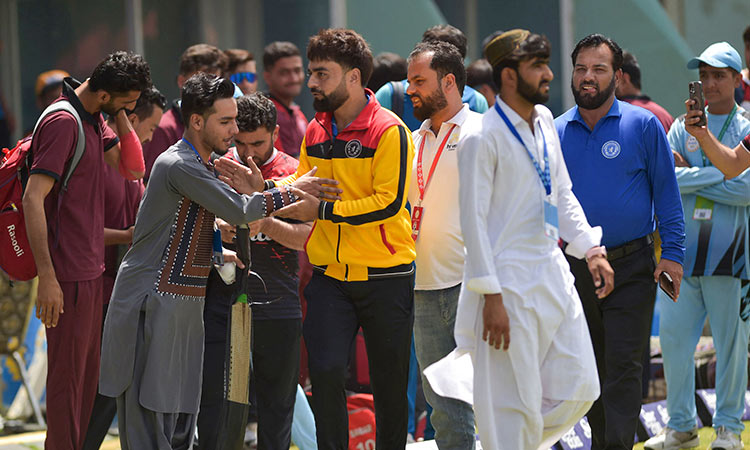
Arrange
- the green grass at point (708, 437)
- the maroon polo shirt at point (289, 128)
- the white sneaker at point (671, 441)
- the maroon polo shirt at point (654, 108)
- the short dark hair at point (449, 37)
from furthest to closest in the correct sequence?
the maroon polo shirt at point (289, 128), the maroon polo shirt at point (654, 108), the short dark hair at point (449, 37), the green grass at point (708, 437), the white sneaker at point (671, 441)

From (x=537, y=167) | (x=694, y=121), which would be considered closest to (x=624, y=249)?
(x=694, y=121)

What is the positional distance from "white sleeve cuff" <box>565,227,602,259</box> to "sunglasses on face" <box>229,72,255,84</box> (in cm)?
395

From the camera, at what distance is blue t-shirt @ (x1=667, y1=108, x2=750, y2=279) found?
7.35 m

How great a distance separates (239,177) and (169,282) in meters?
0.65

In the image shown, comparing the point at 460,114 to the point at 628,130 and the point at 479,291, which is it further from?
the point at 479,291

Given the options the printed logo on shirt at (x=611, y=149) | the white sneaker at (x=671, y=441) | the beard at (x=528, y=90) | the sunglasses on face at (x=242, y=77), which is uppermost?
the beard at (x=528, y=90)

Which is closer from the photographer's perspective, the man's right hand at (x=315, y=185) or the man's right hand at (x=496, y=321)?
the man's right hand at (x=496, y=321)

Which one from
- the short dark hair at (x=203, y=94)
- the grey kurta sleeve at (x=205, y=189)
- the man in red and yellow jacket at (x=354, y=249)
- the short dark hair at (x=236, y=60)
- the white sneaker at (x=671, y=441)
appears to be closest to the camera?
the grey kurta sleeve at (x=205, y=189)

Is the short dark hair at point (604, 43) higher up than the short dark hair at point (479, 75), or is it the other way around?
the short dark hair at point (604, 43)

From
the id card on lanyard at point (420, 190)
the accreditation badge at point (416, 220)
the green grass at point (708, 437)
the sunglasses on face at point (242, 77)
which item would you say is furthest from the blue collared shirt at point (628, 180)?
the sunglasses on face at point (242, 77)

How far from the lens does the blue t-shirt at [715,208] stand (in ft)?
24.1

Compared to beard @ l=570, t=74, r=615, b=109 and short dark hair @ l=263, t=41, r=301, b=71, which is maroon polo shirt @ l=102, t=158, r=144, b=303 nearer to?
short dark hair @ l=263, t=41, r=301, b=71

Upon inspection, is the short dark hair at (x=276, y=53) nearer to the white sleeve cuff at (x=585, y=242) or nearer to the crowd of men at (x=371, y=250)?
the crowd of men at (x=371, y=250)

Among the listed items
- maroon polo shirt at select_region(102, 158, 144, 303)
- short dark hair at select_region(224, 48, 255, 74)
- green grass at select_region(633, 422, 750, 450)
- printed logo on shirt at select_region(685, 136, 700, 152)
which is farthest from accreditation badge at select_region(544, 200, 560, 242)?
short dark hair at select_region(224, 48, 255, 74)
